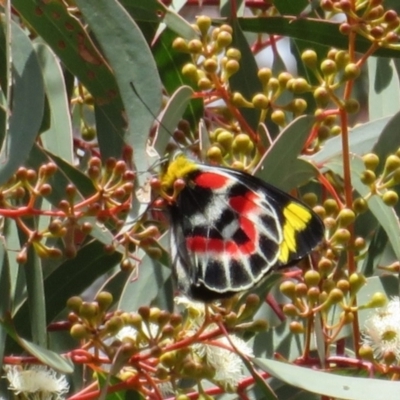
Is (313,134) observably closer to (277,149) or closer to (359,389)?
(277,149)

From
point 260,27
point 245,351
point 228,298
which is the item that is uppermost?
point 260,27

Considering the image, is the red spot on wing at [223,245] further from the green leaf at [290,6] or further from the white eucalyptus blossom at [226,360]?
the green leaf at [290,6]

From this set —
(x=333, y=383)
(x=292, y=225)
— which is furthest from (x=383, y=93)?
(x=333, y=383)

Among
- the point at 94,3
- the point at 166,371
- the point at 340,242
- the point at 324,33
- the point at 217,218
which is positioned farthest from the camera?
the point at 324,33

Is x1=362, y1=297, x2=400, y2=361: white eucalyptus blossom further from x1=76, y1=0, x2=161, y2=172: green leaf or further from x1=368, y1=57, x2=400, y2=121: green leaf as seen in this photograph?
x1=76, y1=0, x2=161, y2=172: green leaf

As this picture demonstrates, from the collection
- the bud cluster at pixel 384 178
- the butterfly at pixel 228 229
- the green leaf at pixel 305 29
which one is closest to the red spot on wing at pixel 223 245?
the butterfly at pixel 228 229

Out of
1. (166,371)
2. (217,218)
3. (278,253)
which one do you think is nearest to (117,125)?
(217,218)

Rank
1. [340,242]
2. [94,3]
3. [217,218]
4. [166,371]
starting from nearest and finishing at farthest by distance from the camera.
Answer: [166,371], [340,242], [94,3], [217,218]

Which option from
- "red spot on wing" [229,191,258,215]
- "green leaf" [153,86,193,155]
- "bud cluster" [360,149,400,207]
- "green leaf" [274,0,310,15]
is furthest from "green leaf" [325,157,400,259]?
"green leaf" [274,0,310,15]
